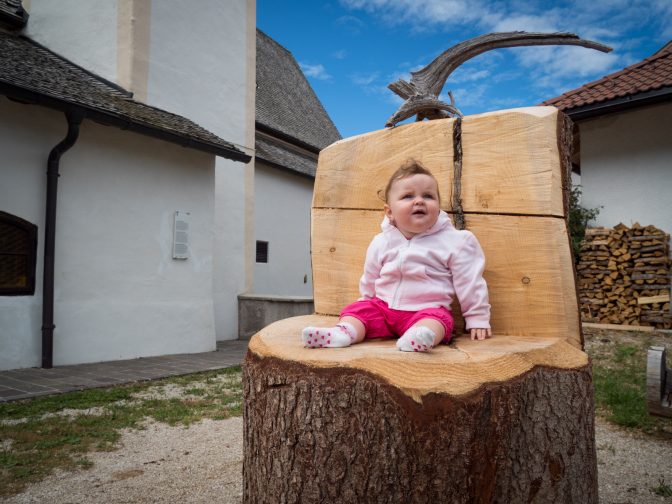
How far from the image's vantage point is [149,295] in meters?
7.34

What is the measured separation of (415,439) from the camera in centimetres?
148

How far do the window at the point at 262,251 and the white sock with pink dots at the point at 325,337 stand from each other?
10160 mm

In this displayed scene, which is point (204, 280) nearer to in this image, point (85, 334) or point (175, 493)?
point (85, 334)

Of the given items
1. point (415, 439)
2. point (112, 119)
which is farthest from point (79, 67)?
point (415, 439)

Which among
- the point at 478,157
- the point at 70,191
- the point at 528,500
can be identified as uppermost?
the point at 70,191

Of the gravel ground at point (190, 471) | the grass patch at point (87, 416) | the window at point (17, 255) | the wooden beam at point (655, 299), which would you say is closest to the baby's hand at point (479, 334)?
the gravel ground at point (190, 471)

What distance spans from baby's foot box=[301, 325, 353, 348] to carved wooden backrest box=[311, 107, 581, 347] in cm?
81

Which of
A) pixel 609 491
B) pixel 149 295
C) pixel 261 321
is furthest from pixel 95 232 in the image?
pixel 609 491

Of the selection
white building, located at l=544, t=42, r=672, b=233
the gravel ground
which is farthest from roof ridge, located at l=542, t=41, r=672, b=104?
the gravel ground

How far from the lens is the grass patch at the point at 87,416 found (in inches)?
121

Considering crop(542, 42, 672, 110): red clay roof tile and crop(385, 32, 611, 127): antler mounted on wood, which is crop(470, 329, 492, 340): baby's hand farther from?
crop(542, 42, 672, 110): red clay roof tile

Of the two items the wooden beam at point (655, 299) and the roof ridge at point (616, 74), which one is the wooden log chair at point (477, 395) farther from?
the roof ridge at point (616, 74)

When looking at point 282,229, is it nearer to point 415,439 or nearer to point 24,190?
point 24,190

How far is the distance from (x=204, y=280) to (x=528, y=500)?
285 inches
